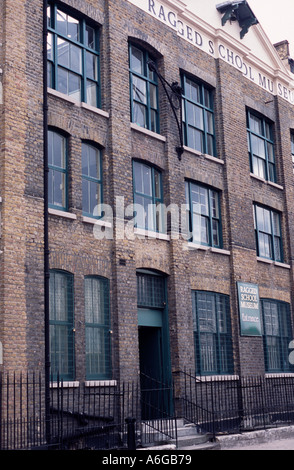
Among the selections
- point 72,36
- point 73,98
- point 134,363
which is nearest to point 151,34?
point 72,36

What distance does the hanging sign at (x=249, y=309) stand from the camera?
20828 mm

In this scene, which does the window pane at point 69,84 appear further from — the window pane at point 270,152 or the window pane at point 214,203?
the window pane at point 270,152

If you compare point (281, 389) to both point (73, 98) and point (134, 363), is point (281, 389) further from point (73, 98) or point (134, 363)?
point (73, 98)

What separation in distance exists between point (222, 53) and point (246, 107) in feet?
7.27

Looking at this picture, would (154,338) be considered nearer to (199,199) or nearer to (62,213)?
(199,199)

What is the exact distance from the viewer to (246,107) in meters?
23.8

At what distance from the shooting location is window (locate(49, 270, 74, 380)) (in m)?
14.9

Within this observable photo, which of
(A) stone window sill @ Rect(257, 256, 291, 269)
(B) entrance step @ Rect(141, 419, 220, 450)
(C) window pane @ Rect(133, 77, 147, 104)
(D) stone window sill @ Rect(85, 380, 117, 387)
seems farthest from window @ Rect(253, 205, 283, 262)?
(D) stone window sill @ Rect(85, 380, 117, 387)

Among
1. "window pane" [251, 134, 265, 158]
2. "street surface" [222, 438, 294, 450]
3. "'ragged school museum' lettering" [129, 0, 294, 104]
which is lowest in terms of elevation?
"street surface" [222, 438, 294, 450]

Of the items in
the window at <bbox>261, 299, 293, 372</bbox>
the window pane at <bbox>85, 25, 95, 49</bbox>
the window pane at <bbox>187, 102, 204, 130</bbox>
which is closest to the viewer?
the window pane at <bbox>85, 25, 95, 49</bbox>

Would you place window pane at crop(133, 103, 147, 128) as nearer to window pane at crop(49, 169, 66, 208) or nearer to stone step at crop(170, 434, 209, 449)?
window pane at crop(49, 169, 66, 208)

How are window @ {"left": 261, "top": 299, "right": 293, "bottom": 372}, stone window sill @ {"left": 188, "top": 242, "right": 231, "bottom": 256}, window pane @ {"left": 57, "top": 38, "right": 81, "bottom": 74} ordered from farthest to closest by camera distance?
window @ {"left": 261, "top": 299, "right": 293, "bottom": 372} < stone window sill @ {"left": 188, "top": 242, "right": 231, "bottom": 256} < window pane @ {"left": 57, "top": 38, "right": 81, "bottom": 74}

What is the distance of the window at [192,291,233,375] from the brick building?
0.06 metres

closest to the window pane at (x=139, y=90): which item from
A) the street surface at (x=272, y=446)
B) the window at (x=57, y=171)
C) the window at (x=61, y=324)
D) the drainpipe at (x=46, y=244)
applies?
the window at (x=57, y=171)
